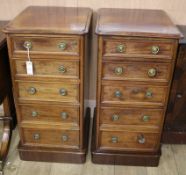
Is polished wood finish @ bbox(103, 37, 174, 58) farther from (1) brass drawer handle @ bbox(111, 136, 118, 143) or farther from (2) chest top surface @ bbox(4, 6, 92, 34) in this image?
(1) brass drawer handle @ bbox(111, 136, 118, 143)

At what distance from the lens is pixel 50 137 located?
1659 mm

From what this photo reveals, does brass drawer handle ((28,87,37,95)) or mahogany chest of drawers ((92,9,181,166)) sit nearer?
mahogany chest of drawers ((92,9,181,166))

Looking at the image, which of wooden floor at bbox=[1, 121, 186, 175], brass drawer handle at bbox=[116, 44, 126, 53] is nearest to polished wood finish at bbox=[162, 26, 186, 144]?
wooden floor at bbox=[1, 121, 186, 175]

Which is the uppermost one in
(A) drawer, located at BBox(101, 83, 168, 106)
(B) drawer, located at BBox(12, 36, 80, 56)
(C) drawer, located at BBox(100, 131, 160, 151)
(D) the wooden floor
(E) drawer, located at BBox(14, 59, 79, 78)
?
(B) drawer, located at BBox(12, 36, 80, 56)

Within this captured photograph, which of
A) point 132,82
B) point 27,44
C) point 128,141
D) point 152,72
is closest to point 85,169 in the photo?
point 128,141

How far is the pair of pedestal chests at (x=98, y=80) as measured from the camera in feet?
4.32

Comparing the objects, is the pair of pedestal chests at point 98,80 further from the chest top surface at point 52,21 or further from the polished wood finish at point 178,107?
the polished wood finish at point 178,107

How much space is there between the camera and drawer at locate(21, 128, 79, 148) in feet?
5.34

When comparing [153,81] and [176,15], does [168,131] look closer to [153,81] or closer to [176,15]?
[153,81]

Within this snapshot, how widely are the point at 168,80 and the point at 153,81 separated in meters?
0.08

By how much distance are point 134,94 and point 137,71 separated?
0.49ft

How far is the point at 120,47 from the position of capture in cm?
132

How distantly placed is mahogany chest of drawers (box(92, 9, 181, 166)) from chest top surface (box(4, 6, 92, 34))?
11 cm

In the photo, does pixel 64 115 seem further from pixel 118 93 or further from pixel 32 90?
pixel 118 93
